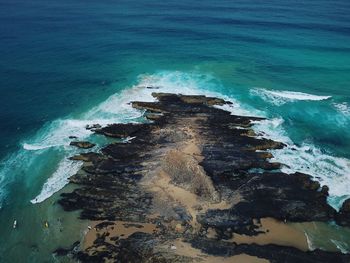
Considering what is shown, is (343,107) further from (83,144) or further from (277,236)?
(83,144)

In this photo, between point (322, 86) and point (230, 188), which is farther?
point (322, 86)

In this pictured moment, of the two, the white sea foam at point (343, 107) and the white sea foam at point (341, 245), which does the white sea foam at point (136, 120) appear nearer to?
the white sea foam at point (341, 245)

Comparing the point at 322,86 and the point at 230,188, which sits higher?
the point at 322,86

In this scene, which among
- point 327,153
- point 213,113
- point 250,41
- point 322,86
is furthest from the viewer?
point 250,41

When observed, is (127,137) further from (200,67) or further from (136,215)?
(200,67)

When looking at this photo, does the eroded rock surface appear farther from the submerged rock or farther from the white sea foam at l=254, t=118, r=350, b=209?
the submerged rock

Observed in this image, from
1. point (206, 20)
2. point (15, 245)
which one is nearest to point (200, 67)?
point (206, 20)
